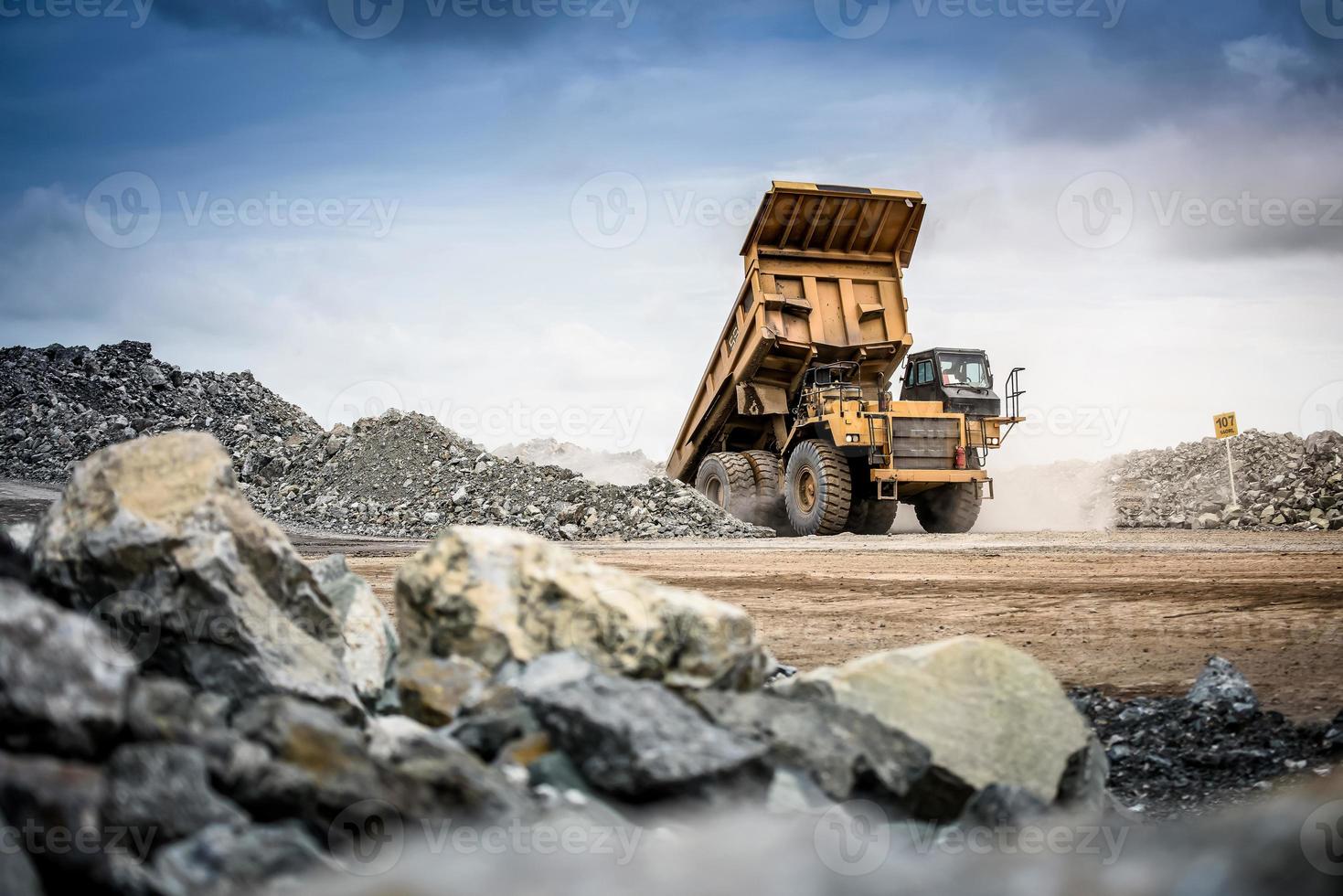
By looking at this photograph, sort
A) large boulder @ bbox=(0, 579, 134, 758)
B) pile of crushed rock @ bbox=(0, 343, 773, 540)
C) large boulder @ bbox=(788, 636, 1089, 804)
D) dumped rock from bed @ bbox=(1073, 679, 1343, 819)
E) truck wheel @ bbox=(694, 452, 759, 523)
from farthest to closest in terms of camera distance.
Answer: pile of crushed rock @ bbox=(0, 343, 773, 540) < truck wheel @ bbox=(694, 452, 759, 523) < dumped rock from bed @ bbox=(1073, 679, 1343, 819) < large boulder @ bbox=(788, 636, 1089, 804) < large boulder @ bbox=(0, 579, 134, 758)

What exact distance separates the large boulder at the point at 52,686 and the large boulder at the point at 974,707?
7.26ft

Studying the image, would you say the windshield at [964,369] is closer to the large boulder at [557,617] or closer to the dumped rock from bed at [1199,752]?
the dumped rock from bed at [1199,752]

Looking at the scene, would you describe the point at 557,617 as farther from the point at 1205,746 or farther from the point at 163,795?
the point at 1205,746

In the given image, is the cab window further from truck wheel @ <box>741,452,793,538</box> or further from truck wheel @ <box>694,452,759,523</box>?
truck wheel @ <box>694,452,759,523</box>

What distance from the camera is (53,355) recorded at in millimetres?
29359

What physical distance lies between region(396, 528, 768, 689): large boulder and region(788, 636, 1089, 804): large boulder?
388 millimetres

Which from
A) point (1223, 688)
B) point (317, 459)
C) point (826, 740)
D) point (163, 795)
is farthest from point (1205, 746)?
point (317, 459)

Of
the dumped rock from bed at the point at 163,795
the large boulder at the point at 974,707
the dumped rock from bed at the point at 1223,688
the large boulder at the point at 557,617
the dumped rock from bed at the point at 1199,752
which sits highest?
the large boulder at the point at 557,617

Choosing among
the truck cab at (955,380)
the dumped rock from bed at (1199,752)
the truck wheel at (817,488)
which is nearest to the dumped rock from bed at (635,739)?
the dumped rock from bed at (1199,752)

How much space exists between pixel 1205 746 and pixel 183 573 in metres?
4.36

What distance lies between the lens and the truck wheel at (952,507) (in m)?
15.6

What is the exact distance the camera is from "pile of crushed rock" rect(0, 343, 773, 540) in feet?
56.4

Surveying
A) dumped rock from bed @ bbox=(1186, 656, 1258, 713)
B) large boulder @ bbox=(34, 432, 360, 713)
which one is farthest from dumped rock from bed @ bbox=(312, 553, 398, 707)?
dumped rock from bed @ bbox=(1186, 656, 1258, 713)

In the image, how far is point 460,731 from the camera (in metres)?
3.14
